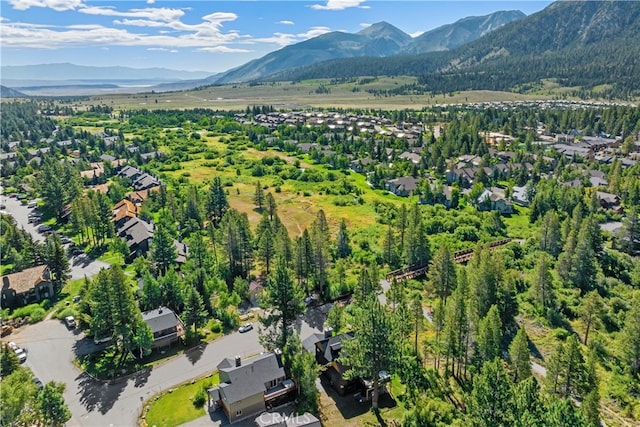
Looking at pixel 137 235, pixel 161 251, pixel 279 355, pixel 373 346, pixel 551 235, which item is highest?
pixel 373 346

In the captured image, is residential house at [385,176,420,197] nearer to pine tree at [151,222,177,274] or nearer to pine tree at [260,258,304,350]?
pine tree at [151,222,177,274]

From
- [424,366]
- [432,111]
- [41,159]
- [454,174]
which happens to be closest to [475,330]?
[424,366]

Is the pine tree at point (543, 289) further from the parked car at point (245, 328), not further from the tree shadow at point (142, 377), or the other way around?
the tree shadow at point (142, 377)

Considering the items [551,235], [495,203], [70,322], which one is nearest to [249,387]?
[70,322]

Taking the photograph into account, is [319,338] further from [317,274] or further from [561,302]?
[561,302]

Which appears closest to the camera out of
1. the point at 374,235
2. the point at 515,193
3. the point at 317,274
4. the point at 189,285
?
the point at 189,285

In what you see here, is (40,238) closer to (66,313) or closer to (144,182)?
(66,313)
